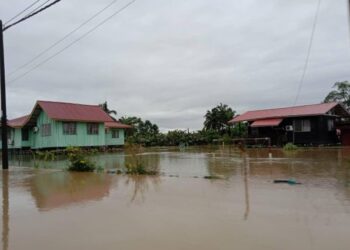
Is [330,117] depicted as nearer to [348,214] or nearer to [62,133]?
[62,133]

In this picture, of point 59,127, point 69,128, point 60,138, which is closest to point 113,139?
point 69,128

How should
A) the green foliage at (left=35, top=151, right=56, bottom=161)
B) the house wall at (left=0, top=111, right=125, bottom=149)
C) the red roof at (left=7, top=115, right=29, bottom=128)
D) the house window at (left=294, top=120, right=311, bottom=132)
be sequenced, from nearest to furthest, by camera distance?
the green foliage at (left=35, top=151, right=56, bottom=161), the house wall at (left=0, top=111, right=125, bottom=149), the red roof at (left=7, top=115, right=29, bottom=128), the house window at (left=294, top=120, right=311, bottom=132)

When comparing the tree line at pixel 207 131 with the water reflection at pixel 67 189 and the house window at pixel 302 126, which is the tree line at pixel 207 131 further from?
the water reflection at pixel 67 189

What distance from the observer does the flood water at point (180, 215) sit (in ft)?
17.6

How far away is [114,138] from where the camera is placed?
133ft

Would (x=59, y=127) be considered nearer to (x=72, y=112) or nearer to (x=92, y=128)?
(x=72, y=112)

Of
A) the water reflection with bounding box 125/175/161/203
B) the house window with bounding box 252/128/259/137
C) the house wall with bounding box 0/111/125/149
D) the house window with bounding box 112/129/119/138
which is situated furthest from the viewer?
the house window with bounding box 112/129/119/138

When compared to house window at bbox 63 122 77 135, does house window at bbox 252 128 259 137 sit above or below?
below

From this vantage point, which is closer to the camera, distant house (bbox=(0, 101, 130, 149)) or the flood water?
the flood water

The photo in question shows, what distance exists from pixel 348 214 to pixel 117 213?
4227 mm

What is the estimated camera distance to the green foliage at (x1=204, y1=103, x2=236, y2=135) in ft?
173

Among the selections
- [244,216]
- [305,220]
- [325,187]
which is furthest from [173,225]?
[325,187]

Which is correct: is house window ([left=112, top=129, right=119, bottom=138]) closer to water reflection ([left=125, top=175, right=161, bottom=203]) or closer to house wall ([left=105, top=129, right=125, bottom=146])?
house wall ([left=105, top=129, right=125, bottom=146])

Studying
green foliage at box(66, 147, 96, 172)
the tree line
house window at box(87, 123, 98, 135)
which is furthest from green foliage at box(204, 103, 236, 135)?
green foliage at box(66, 147, 96, 172)
